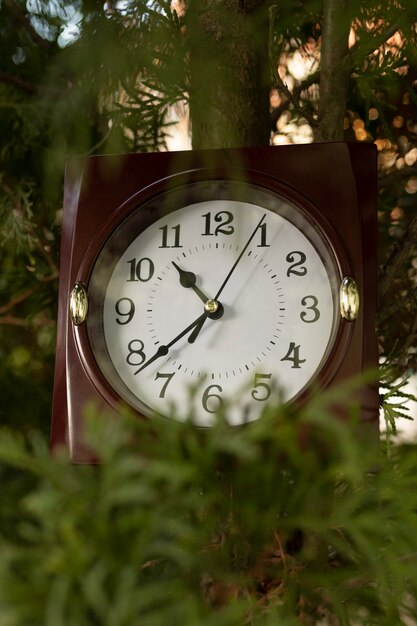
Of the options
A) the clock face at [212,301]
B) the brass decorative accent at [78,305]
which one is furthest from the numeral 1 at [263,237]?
the brass decorative accent at [78,305]

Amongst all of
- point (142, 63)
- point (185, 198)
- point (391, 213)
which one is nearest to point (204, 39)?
point (142, 63)

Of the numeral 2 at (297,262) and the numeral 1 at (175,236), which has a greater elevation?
the numeral 1 at (175,236)

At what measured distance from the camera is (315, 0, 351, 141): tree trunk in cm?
50

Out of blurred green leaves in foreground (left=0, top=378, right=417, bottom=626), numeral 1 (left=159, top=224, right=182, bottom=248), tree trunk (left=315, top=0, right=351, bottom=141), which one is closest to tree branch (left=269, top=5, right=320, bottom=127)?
tree trunk (left=315, top=0, right=351, bottom=141)

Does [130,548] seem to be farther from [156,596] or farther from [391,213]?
[391,213]

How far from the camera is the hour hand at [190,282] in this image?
0.53 metres

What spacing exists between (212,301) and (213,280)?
18 millimetres

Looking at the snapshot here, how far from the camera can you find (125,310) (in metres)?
0.54

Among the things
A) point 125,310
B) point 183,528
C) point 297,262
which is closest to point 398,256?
point 297,262

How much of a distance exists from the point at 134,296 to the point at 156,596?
0.30 m

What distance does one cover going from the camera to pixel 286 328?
51 cm

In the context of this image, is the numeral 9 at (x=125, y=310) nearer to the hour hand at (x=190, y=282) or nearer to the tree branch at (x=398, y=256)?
the hour hand at (x=190, y=282)

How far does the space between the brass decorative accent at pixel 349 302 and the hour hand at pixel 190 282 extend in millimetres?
92

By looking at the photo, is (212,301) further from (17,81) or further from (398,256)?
(17,81)
